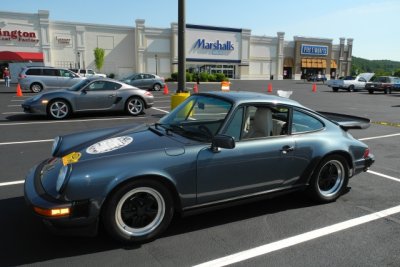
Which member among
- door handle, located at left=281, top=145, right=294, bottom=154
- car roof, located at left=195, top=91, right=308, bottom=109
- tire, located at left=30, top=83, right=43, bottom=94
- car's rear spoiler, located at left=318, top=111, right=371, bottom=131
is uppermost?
car roof, located at left=195, top=91, right=308, bottom=109

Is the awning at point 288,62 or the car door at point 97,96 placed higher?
the awning at point 288,62

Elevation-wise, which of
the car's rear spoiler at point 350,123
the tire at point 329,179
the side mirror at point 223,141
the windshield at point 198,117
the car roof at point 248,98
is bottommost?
the tire at point 329,179

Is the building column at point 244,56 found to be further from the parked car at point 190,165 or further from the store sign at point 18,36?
the parked car at point 190,165

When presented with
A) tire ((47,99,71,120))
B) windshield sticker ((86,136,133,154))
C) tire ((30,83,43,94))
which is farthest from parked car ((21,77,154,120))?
tire ((30,83,43,94))

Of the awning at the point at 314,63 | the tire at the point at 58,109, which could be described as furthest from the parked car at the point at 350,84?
the awning at the point at 314,63

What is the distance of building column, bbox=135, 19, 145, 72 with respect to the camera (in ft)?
181

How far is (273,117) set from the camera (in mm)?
4270

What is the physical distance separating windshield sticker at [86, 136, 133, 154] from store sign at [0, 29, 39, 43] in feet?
168

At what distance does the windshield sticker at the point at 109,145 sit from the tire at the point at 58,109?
312 inches

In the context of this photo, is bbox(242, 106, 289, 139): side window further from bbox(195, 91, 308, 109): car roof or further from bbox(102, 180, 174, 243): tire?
bbox(102, 180, 174, 243): tire

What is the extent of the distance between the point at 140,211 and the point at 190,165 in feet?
2.17

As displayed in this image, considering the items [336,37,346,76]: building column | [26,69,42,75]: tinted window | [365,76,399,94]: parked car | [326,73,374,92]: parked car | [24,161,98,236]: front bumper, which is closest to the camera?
[24,161,98,236]: front bumper

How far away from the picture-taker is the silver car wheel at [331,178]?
4527 millimetres

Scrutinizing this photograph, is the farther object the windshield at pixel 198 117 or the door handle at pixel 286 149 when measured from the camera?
the door handle at pixel 286 149
